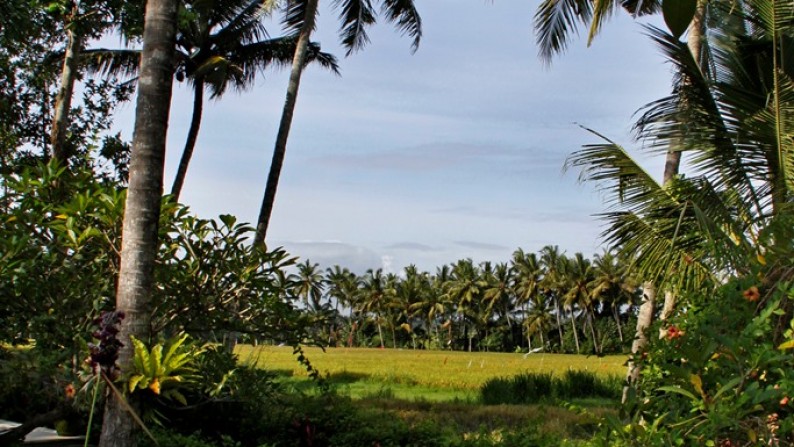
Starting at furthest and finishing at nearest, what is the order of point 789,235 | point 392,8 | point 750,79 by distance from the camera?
point 392,8, point 750,79, point 789,235

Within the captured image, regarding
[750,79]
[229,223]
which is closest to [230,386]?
[229,223]

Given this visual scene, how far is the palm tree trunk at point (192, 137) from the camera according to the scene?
14.2 metres

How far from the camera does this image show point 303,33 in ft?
37.2

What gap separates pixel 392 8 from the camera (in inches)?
537

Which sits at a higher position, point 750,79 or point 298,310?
point 750,79

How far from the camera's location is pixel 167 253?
5.41 m

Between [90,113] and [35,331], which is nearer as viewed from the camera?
[35,331]

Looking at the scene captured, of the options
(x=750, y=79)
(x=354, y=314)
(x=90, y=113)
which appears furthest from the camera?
(x=354, y=314)

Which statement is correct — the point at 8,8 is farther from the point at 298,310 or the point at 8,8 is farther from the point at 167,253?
the point at 298,310

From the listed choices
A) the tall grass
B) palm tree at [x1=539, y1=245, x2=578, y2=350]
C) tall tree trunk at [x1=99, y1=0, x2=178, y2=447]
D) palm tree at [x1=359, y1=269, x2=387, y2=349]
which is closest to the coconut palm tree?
palm tree at [x1=539, y1=245, x2=578, y2=350]

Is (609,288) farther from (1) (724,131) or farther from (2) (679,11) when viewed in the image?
(2) (679,11)

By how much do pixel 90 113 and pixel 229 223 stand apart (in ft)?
22.9

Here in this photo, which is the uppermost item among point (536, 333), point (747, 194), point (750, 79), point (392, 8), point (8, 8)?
point (392, 8)

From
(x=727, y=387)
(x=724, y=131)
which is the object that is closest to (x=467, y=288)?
(x=724, y=131)
